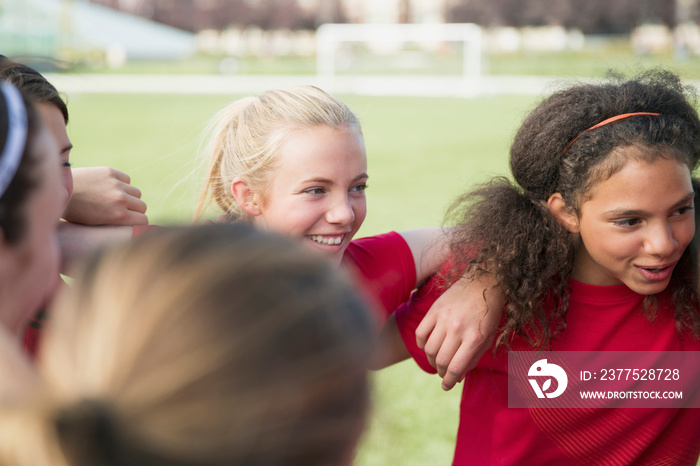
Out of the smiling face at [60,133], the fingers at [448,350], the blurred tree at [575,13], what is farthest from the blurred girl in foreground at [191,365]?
the blurred tree at [575,13]

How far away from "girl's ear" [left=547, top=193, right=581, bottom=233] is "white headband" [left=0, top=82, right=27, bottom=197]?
5.05 ft

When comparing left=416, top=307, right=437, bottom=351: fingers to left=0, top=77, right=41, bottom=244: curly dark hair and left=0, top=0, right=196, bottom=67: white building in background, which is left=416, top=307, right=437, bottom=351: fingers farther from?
left=0, top=0, right=196, bottom=67: white building in background

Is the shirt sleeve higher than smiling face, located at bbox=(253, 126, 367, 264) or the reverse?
the reverse

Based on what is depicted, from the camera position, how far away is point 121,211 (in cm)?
209

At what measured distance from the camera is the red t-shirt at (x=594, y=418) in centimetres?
200

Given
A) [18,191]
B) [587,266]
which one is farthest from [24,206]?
[587,266]

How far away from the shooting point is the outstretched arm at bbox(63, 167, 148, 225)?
6.86 ft

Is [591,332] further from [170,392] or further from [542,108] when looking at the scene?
[170,392]

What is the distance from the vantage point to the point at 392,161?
12.4 m

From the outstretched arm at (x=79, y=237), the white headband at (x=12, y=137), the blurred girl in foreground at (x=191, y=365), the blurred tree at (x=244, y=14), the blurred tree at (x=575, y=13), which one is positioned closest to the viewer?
the blurred girl in foreground at (x=191, y=365)

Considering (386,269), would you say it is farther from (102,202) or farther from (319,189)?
(102,202)

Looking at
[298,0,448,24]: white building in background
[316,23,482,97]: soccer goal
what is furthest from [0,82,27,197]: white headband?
[298,0,448,24]: white building in background

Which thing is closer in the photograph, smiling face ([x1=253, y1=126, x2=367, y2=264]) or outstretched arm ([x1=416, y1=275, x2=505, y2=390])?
outstretched arm ([x1=416, y1=275, x2=505, y2=390])

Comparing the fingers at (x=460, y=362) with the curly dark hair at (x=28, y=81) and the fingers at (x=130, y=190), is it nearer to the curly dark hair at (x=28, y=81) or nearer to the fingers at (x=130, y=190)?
the fingers at (x=130, y=190)
